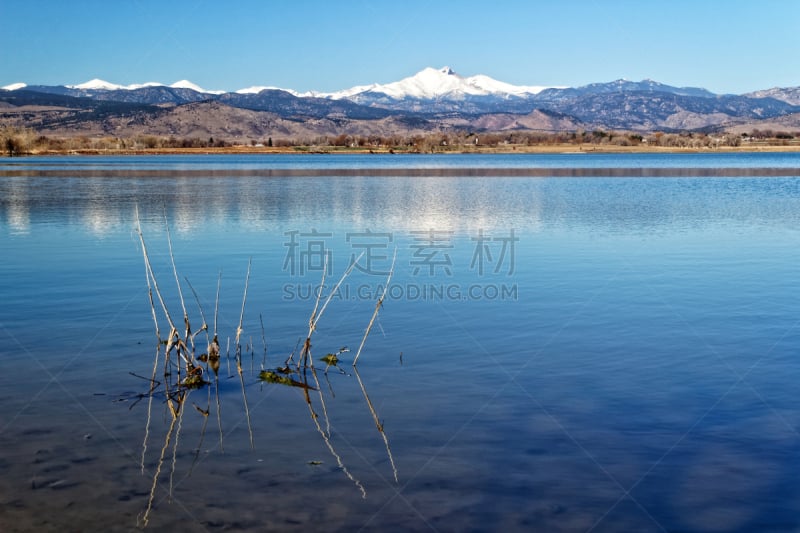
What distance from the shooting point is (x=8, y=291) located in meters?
12.6

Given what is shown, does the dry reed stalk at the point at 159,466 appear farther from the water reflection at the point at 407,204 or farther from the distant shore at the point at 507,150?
the distant shore at the point at 507,150

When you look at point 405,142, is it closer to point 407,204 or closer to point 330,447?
point 407,204

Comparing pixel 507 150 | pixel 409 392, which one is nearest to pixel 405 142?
pixel 507 150

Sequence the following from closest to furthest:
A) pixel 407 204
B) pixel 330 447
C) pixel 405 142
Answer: pixel 330 447
pixel 407 204
pixel 405 142

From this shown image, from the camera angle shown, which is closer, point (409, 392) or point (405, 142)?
point (409, 392)

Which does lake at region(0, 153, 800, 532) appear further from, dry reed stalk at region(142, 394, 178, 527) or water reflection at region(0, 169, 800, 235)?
water reflection at region(0, 169, 800, 235)

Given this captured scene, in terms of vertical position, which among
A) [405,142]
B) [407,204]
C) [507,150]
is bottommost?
[407,204]

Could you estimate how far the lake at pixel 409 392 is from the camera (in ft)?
17.6

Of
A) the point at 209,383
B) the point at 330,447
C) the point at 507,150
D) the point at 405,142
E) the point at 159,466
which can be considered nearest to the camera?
the point at 159,466

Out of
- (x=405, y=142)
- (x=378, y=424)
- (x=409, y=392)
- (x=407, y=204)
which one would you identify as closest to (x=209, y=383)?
(x=409, y=392)

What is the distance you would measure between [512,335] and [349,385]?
2.69 m

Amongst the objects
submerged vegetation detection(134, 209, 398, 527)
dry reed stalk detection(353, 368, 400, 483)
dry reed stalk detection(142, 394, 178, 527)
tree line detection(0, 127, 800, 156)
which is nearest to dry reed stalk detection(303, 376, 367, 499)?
submerged vegetation detection(134, 209, 398, 527)

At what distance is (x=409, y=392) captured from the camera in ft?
24.8

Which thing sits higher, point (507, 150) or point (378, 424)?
point (507, 150)
